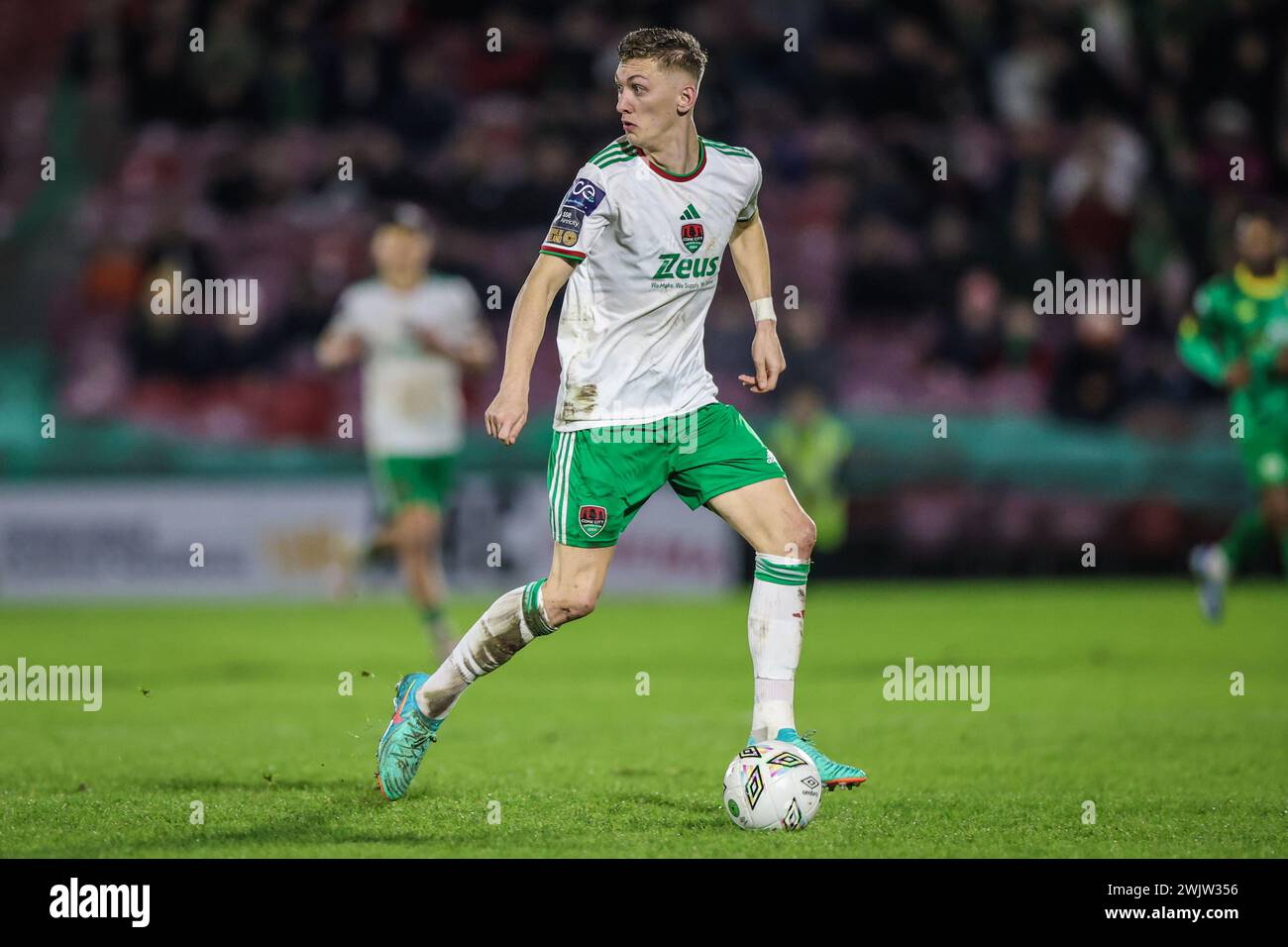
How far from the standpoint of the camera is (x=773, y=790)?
5.36m

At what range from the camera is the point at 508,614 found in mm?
5855

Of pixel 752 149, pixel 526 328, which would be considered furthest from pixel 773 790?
pixel 752 149

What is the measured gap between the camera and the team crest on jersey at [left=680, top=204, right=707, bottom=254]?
577cm

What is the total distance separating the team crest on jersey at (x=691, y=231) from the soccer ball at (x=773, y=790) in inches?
63.3

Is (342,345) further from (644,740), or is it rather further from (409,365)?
(644,740)

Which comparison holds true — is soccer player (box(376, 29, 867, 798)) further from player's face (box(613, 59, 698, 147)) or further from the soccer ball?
the soccer ball

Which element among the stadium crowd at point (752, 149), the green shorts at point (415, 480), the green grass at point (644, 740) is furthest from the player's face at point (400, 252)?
the stadium crowd at point (752, 149)

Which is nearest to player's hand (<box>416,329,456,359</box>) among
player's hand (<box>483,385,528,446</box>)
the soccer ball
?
player's hand (<box>483,385,528,446</box>)

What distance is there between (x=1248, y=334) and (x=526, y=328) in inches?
324

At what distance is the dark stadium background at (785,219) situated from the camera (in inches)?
647

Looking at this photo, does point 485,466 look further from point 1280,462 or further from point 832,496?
point 1280,462

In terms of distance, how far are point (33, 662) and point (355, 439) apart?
5571 millimetres

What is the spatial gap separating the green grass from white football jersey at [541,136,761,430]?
1332mm

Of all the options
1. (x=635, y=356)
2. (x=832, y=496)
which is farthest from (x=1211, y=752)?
(x=832, y=496)
